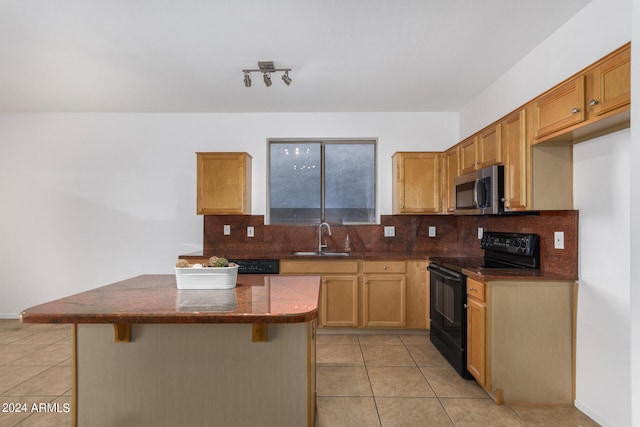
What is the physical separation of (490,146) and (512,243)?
82cm

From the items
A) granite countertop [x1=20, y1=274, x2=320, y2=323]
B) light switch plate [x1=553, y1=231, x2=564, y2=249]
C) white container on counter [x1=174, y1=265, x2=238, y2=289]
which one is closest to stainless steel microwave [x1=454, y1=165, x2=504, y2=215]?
light switch plate [x1=553, y1=231, x2=564, y2=249]

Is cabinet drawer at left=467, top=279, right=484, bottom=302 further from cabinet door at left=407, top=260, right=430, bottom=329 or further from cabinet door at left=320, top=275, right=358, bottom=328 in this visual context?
cabinet door at left=320, top=275, right=358, bottom=328

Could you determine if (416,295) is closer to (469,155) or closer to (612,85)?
(469,155)

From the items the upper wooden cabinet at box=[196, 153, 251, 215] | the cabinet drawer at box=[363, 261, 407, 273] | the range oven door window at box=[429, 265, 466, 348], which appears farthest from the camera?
the upper wooden cabinet at box=[196, 153, 251, 215]

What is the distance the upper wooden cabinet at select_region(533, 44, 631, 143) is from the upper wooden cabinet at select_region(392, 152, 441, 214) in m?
1.73

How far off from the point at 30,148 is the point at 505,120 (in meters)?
5.26

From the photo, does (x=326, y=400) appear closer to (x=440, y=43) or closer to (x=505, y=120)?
(x=505, y=120)

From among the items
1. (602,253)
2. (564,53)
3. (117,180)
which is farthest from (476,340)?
(117,180)

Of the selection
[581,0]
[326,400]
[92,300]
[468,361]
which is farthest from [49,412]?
[581,0]

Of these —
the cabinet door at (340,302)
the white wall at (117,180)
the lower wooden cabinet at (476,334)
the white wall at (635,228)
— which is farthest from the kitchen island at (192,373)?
the white wall at (117,180)

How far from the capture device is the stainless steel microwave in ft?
9.09

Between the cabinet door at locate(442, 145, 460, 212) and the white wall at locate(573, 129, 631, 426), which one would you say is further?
the cabinet door at locate(442, 145, 460, 212)

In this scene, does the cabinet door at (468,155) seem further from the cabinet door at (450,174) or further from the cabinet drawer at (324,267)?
the cabinet drawer at (324,267)

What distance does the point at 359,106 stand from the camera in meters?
4.23
